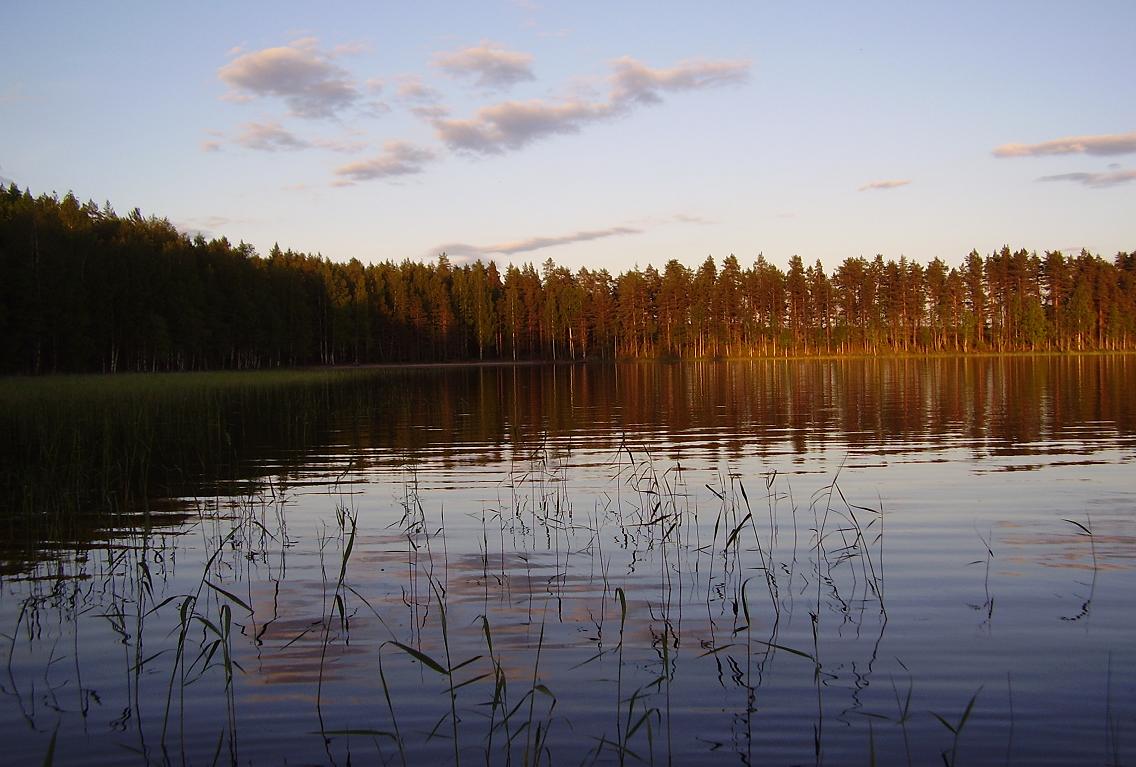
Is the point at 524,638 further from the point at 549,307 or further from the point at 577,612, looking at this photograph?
the point at 549,307

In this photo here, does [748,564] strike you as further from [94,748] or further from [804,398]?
[804,398]

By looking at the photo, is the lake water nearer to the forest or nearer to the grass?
the grass

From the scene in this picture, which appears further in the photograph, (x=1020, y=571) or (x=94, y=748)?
(x=1020, y=571)

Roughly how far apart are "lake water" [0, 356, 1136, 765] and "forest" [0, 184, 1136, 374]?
65188 mm

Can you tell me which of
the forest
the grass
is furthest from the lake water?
the forest

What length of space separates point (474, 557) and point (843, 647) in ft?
16.9

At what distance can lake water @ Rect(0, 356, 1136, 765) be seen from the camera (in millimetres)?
5758

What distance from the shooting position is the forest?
8056 centimetres

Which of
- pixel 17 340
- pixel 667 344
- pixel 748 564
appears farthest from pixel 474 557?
pixel 667 344

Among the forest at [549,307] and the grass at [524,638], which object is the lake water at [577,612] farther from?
the forest at [549,307]

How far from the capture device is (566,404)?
41.5 m

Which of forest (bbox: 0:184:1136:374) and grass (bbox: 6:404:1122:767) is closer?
grass (bbox: 6:404:1122:767)

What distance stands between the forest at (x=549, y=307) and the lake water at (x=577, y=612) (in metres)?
65.2

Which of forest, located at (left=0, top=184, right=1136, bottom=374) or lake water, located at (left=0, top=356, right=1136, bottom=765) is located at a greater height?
forest, located at (left=0, top=184, right=1136, bottom=374)
